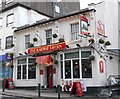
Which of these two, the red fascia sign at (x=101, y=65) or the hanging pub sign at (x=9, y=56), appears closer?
the red fascia sign at (x=101, y=65)

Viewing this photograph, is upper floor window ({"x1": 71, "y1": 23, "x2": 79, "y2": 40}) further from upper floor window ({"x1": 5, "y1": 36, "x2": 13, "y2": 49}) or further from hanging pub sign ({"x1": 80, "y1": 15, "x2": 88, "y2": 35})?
upper floor window ({"x1": 5, "y1": 36, "x2": 13, "y2": 49})

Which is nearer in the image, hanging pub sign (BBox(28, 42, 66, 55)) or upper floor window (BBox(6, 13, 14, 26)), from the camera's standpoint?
hanging pub sign (BBox(28, 42, 66, 55))

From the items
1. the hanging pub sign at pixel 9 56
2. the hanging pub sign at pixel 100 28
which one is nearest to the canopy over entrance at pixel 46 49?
the hanging pub sign at pixel 100 28

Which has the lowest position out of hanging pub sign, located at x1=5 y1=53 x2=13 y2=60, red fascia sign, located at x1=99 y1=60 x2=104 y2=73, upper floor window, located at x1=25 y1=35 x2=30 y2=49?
red fascia sign, located at x1=99 y1=60 x2=104 y2=73

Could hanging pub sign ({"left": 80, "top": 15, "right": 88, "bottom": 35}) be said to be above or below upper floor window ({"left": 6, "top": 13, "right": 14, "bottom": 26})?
below

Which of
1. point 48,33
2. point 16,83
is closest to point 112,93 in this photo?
point 48,33

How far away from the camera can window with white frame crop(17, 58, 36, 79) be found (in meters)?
20.5

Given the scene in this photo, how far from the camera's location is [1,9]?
26219 millimetres

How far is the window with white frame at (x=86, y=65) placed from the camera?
54.7 feet

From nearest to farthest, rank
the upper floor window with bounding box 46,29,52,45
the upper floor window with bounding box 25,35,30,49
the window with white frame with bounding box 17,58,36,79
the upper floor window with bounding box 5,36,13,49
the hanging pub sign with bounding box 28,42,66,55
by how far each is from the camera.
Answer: the hanging pub sign with bounding box 28,42,66,55 < the upper floor window with bounding box 46,29,52,45 < the window with white frame with bounding box 17,58,36,79 < the upper floor window with bounding box 25,35,30,49 < the upper floor window with bounding box 5,36,13,49

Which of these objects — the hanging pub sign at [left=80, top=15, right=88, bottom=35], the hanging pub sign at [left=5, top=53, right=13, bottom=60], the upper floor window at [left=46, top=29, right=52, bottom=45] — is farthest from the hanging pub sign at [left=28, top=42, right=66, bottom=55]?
the hanging pub sign at [left=5, top=53, right=13, bottom=60]

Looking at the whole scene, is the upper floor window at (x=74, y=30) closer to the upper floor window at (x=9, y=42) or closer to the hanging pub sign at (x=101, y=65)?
the hanging pub sign at (x=101, y=65)

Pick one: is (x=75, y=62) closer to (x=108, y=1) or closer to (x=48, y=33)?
(x=48, y=33)

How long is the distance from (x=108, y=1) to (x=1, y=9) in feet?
42.5
